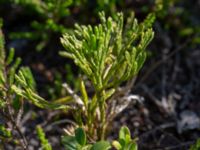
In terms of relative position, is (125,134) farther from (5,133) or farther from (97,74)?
(5,133)

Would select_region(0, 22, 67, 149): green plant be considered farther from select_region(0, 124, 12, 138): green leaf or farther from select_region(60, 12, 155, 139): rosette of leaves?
select_region(60, 12, 155, 139): rosette of leaves

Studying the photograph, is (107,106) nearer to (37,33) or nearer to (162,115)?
(162,115)

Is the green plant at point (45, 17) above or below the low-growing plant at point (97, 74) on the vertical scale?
above

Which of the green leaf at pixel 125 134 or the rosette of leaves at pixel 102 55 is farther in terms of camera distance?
the green leaf at pixel 125 134

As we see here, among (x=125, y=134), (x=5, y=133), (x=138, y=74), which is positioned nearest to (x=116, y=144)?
(x=125, y=134)

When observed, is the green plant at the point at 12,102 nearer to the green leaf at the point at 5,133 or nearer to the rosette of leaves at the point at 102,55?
the green leaf at the point at 5,133

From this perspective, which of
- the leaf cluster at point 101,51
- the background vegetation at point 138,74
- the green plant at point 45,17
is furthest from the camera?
the green plant at point 45,17

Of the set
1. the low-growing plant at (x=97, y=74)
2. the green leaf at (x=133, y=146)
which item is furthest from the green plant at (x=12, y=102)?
the green leaf at (x=133, y=146)

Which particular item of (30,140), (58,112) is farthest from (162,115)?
(30,140)
